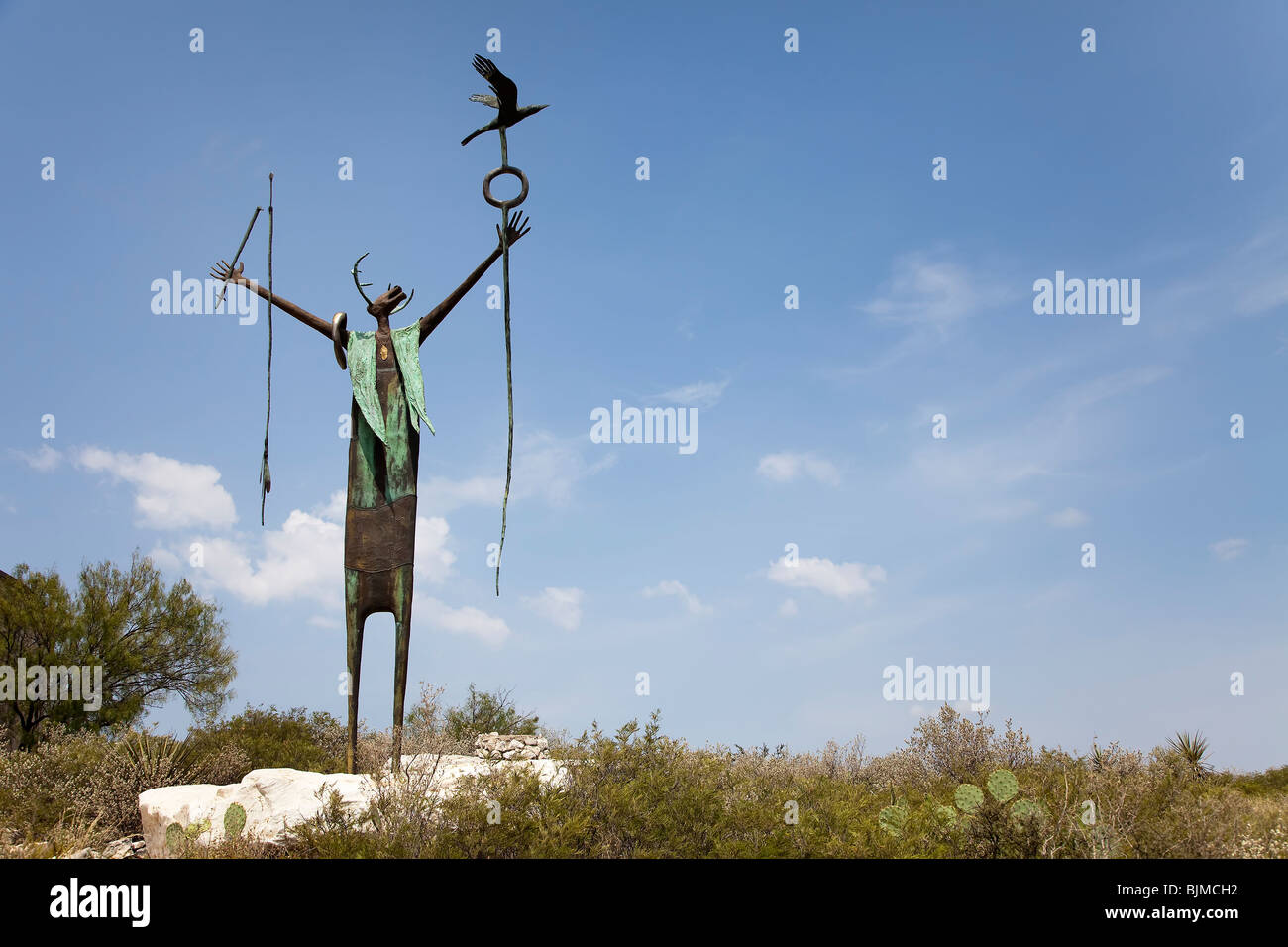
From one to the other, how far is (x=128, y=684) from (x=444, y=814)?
17.6 metres

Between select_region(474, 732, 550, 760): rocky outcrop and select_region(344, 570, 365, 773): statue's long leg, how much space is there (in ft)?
12.8

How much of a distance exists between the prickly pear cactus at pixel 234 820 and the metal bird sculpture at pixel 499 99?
7.57 meters

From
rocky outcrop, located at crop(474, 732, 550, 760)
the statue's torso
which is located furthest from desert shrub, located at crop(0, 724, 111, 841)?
rocky outcrop, located at crop(474, 732, 550, 760)

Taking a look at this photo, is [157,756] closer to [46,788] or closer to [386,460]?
[46,788]

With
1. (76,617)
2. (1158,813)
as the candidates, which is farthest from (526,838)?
(76,617)

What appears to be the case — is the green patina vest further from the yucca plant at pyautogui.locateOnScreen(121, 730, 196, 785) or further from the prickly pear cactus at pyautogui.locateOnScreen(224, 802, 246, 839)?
the yucca plant at pyautogui.locateOnScreen(121, 730, 196, 785)

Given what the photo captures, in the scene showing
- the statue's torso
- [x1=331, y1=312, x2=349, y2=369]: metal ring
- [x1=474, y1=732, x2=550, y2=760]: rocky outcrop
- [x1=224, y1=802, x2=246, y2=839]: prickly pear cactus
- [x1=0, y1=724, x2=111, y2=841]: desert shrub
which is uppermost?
[x1=331, y1=312, x2=349, y2=369]: metal ring

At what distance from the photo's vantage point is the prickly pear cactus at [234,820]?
822 cm

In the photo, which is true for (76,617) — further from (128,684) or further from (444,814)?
(444,814)

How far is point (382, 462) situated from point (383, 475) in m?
0.17

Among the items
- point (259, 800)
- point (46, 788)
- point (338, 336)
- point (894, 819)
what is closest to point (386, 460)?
point (338, 336)

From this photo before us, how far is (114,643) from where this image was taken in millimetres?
20906

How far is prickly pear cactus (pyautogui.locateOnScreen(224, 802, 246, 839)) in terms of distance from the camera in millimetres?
8219
